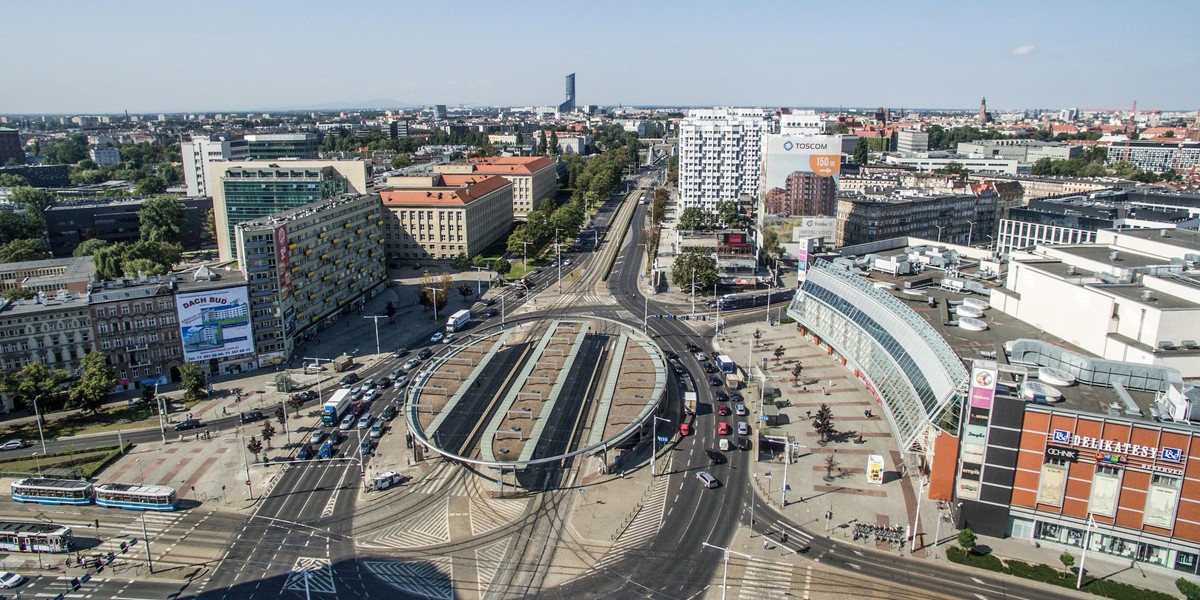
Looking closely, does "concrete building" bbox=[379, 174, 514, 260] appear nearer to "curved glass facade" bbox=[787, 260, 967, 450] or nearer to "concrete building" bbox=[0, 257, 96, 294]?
"concrete building" bbox=[0, 257, 96, 294]

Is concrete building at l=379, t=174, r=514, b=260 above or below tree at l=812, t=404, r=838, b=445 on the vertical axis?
above

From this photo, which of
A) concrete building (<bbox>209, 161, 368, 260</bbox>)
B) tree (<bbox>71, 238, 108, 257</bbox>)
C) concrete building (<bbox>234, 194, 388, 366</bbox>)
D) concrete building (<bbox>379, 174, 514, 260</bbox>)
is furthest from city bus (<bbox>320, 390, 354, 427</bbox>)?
tree (<bbox>71, 238, 108, 257</bbox>)

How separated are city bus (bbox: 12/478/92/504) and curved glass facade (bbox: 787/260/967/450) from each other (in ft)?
236

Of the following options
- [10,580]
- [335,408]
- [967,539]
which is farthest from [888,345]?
[10,580]

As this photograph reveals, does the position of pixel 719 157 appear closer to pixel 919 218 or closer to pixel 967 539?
pixel 919 218

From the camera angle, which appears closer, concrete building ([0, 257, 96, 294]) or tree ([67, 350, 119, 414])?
tree ([67, 350, 119, 414])

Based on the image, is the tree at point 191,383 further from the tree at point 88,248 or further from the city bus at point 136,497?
the tree at point 88,248

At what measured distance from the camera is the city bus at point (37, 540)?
54.3 m

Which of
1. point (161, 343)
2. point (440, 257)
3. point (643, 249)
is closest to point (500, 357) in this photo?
point (161, 343)

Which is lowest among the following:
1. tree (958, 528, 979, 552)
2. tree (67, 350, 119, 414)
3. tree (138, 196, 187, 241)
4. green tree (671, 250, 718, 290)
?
tree (958, 528, 979, 552)

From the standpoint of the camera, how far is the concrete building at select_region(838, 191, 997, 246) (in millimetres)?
150375

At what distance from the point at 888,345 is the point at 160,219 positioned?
149m

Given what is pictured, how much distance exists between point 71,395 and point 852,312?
290 feet

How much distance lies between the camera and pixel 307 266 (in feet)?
331
